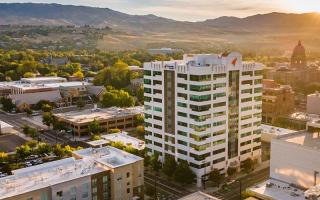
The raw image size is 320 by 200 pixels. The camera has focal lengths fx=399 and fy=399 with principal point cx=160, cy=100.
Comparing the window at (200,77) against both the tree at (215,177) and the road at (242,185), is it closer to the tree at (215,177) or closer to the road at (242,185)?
the tree at (215,177)

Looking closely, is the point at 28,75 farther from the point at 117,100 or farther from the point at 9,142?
the point at 9,142

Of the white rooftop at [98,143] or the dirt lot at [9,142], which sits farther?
the dirt lot at [9,142]

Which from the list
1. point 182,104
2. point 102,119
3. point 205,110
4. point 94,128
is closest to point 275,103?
point 102,119

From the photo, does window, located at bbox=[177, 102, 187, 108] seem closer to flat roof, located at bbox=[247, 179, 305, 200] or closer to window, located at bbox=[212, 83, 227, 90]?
window, located at bbox=[212, 83, 227, 90]

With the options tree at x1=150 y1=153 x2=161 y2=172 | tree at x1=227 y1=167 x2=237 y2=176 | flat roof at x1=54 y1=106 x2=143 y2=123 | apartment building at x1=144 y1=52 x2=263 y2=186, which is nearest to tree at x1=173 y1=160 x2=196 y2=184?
apartment building at x1=144 y1=52 x2=263 y2=186

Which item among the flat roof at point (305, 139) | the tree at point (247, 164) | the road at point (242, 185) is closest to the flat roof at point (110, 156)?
the road at point (242, 185)

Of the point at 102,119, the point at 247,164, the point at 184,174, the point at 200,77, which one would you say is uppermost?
the point at 200,77
